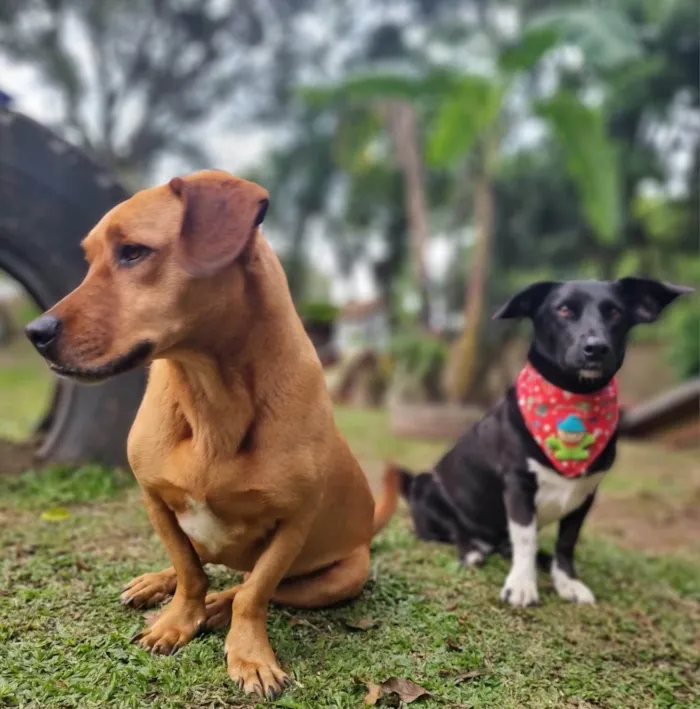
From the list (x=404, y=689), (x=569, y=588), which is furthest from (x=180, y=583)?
(x=569, y=588)

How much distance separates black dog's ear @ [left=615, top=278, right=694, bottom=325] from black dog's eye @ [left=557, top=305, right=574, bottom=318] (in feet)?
0.81

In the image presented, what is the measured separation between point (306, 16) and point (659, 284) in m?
21.2

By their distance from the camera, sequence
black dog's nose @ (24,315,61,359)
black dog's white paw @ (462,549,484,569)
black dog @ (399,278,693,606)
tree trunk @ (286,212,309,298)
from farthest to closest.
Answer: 1. tree trunk @ (286,212,309,298)
2. black dog's white paw @ (462,549,484,569)
3. black dog @ (399,278,693,606)
4. black dog's nose @ (24,315,61,359)

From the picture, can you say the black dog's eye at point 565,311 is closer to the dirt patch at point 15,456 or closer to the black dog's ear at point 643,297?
the black dog's ear at point 643,297

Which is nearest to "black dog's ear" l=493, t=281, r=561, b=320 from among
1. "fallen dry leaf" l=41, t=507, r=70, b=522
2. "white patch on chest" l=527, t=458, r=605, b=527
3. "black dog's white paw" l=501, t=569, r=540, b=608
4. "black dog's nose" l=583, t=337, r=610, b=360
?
"black dog's nose" l=583, t=337, r=610, b=360

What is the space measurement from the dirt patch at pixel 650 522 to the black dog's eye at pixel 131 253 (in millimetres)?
3860

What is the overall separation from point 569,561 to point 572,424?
799 millimetres

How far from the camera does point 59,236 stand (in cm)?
423

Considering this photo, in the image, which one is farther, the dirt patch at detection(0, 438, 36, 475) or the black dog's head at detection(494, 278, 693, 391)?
the dirt patch at detection(0, 438, 36, 475)

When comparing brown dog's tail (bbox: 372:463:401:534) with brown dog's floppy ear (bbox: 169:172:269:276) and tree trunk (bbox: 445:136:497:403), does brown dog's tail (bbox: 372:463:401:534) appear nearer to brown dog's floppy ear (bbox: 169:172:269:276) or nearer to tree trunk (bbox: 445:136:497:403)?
brown dog's floppy ear (bbox: 169:172:269:276)

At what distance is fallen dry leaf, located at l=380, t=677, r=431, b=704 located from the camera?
86.5 inches

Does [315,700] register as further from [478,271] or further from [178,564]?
[478,271]

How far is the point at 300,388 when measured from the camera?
2.29 m

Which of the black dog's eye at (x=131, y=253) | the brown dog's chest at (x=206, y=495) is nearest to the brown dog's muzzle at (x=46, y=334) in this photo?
the black dog's eye at (x=131, y=253)
